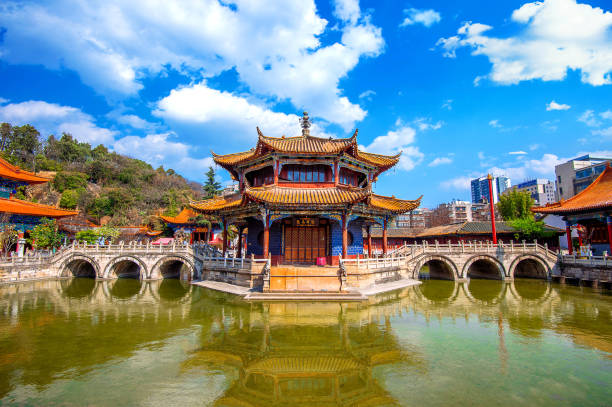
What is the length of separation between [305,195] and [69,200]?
5220cm

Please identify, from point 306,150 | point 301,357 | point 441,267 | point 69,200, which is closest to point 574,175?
point 441,267

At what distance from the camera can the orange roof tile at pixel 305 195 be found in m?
18.5

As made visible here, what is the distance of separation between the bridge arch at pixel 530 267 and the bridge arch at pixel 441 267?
16.2 feet

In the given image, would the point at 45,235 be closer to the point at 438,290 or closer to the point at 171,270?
the point at 171,270

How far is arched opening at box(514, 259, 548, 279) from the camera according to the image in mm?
26839

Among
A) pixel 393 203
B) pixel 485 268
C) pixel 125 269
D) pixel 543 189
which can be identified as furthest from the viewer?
pixel 543 189

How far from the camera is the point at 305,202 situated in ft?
61.4

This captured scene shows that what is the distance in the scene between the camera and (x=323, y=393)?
6.93 meters

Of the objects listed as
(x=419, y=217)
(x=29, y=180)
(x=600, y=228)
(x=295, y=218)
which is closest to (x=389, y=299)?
(x=295, y=218)

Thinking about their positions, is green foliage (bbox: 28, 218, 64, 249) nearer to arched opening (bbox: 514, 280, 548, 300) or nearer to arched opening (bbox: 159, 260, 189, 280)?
arched opening (bbox: 159, 260, 189, 280)

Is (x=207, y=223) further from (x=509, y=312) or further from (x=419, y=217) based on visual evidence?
(x=419, y=217)

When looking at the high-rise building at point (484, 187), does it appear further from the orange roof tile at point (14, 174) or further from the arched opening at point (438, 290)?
the orange roof tile at point (14, 174)

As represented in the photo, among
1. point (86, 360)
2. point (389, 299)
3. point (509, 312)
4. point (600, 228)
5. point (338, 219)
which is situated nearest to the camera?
point (86, 360)

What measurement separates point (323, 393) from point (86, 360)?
7.25 metres
